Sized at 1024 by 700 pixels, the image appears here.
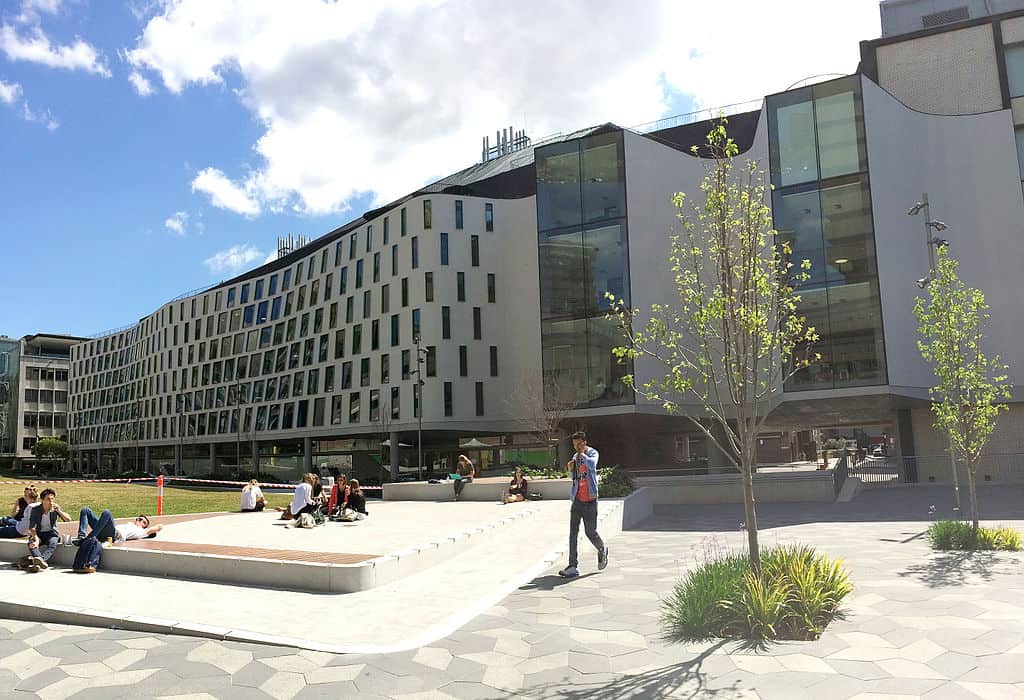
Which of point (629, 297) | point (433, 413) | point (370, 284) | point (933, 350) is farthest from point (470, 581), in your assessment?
point (370, 284)

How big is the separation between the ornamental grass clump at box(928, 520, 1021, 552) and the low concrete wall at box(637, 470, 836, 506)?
10253mm

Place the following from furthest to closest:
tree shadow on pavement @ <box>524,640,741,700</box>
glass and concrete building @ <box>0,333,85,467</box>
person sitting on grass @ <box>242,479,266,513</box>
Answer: glass and concrete building @ <box>0,333,85,467</box> → person sitting on grass @ <box>242,479,266,513</box> → tree shadow on pavement @ <box>524,640,741,700</box>

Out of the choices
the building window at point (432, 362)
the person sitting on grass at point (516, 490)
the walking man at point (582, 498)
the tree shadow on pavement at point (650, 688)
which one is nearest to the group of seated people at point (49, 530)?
the walking man at point (582, 498)

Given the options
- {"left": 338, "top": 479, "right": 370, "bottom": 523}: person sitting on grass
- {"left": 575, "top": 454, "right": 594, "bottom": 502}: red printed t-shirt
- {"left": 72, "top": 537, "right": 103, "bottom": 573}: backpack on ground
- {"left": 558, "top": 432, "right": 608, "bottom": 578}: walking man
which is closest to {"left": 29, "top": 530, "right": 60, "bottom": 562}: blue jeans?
{"left": 72, "top": 537, "right": 103, "bottom": 573}: backpack on ground

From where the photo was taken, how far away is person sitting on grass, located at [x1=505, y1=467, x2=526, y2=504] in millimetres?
21031

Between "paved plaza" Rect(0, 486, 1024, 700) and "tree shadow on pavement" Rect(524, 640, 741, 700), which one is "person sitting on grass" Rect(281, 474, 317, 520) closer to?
"paved plaza" Rect(0, 486, 1024, 700)

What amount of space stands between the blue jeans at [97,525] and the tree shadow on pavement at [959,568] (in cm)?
1176

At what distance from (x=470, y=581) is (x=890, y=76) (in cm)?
3626

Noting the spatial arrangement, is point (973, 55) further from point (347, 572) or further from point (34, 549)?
point (34, 549)

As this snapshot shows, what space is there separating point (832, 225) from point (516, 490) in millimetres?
17899

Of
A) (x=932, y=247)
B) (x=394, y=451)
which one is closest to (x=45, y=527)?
(x=932, y=247)

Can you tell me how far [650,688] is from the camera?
5258mm

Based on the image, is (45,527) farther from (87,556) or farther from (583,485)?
(583,485)

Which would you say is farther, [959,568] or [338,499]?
[338,499]
